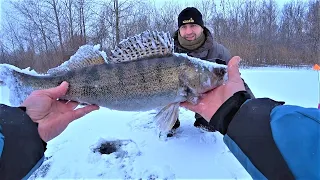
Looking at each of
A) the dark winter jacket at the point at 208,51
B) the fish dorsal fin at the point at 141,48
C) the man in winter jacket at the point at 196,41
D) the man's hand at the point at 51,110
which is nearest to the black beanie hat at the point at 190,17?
the man in winter jacket at the point at 196,41

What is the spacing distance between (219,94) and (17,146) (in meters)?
1.35

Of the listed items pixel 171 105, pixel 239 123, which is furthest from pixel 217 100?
pixel 239 123

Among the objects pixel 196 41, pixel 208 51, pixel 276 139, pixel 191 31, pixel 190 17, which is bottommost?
pixel 276 139

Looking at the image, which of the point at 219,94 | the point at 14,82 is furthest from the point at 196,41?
A: the point at 14,82

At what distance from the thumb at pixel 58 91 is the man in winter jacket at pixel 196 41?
7.64ft

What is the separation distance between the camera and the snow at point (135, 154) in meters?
3.01

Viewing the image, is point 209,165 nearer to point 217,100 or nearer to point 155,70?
point 217,100

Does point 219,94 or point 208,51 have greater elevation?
point 208,51

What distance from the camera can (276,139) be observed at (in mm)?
1081

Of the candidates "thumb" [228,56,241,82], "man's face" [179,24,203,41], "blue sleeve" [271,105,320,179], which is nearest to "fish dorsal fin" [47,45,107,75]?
"thumb" [228,56,241,82]

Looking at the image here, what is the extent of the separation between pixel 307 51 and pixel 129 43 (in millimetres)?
15669

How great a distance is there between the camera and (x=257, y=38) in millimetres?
18203

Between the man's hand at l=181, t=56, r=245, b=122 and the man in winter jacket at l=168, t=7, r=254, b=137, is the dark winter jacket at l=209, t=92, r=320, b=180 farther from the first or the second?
the man in winter jacket at l=168, t=7, r=254, b=137

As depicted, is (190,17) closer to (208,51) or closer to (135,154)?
(208,51)
